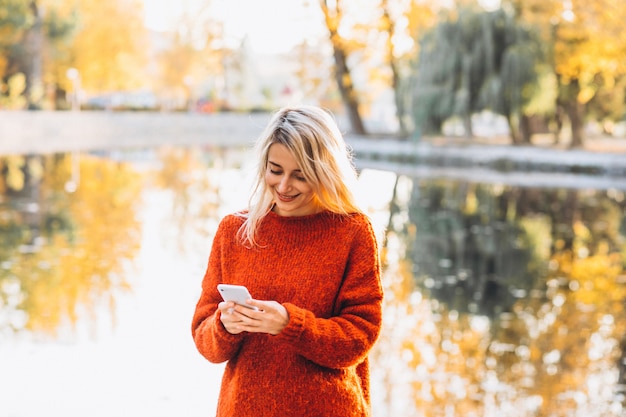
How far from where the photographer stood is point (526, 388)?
6.12 m

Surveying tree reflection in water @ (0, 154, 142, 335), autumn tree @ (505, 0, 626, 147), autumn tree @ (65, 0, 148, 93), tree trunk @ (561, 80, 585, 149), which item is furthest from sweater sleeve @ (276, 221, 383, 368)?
autumn tree @ (65, 0, 148, 93)

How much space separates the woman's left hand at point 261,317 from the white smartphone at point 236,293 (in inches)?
0.4

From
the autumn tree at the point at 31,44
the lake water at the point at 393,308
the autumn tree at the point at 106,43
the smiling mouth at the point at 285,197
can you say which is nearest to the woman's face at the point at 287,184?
the smiling mouth at the point at 285,197

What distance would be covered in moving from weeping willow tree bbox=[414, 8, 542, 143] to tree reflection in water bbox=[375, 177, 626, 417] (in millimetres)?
12534

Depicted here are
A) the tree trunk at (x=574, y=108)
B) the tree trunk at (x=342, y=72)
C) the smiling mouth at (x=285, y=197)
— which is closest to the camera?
the smiling mouth at (x=285, y=197)

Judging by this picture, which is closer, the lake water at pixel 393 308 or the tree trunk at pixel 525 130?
the lake water at pixel 393 308

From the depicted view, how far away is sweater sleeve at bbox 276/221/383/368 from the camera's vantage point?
2344mm

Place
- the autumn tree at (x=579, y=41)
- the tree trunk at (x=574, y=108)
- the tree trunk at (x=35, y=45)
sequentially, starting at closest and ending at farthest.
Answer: the autumn tree at (x=579, y=41) < the tree trunk at (x=574, y=108) < the tree trunk at (x=35, y=45)

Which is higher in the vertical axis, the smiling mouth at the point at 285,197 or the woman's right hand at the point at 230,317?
the smiling mouth at the point at 285,197

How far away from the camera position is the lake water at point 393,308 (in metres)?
5.84

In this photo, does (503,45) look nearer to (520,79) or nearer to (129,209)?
(520,79)

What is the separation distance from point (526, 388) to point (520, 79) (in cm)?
2259

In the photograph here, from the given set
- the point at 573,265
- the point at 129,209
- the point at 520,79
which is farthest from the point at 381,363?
the point at 520,79

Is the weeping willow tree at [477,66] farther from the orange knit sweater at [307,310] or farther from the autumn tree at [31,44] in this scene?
the orange knit sweater at [307,310]
